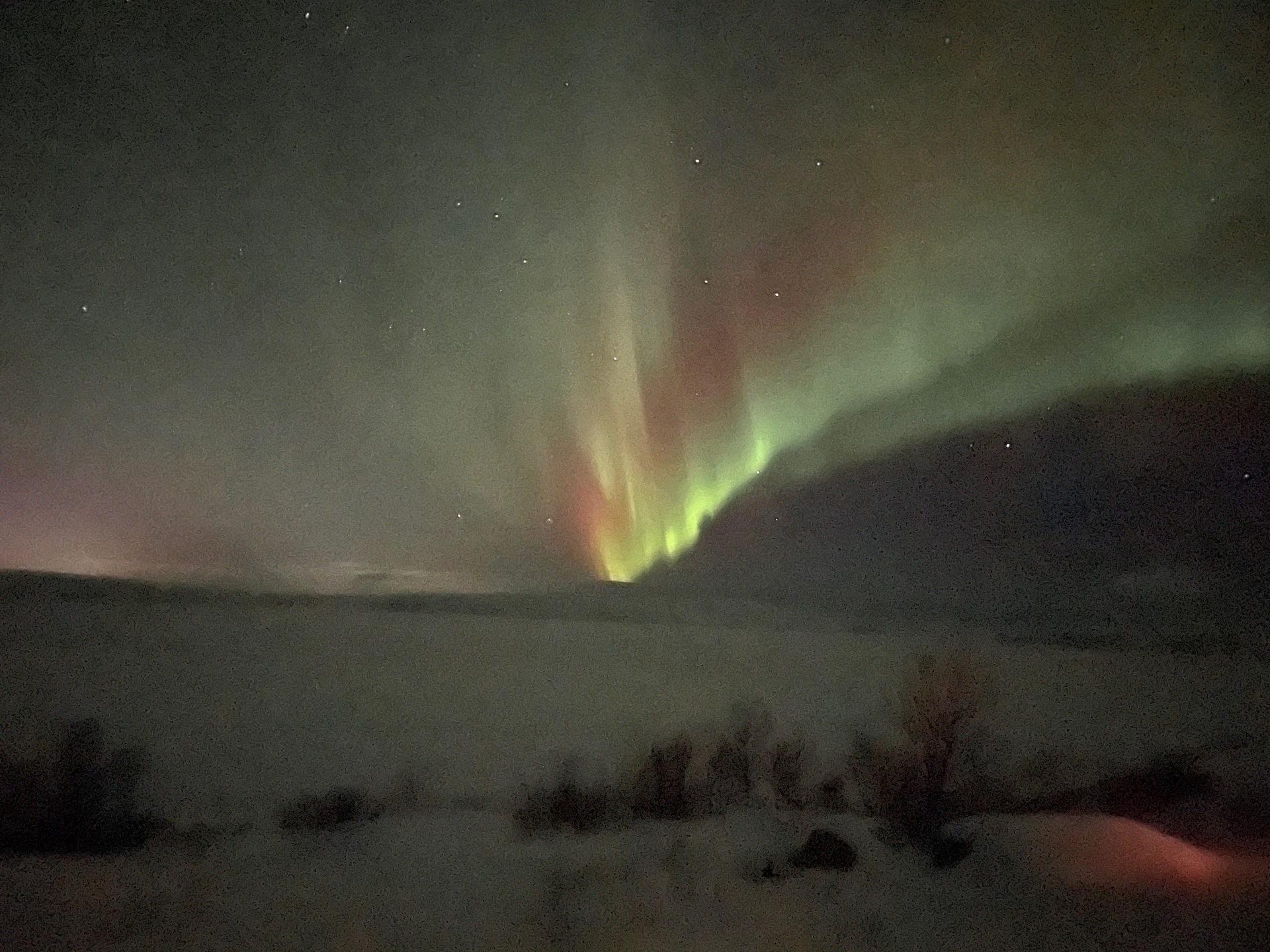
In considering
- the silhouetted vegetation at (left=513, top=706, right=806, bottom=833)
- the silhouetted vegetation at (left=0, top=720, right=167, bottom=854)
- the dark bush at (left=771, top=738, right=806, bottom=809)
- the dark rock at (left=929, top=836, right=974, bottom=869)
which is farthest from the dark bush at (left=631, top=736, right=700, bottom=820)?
the silhouetted vegetation at (left=0, top=720, right=167, bottom=854)

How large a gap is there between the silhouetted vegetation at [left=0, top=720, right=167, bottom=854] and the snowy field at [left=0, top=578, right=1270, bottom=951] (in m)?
0.02

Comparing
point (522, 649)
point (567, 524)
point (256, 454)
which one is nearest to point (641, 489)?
point (567, 524)

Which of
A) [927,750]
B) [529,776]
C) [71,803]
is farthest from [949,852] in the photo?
[71,803]

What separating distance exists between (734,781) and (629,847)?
0.19 metres

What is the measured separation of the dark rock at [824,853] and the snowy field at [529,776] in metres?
0.01

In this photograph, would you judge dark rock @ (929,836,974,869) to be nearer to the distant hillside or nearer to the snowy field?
the snowy field

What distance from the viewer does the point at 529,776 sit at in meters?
1.52

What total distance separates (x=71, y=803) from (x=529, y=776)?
0.64m

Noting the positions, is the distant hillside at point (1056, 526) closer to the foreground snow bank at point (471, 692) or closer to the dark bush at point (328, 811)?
the foreground snow bank at point (471, 692)

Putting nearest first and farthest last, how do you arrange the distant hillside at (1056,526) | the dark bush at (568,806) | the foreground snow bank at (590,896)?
the foreground snow bank at (590,896), the dark bush at (568,806), the distant hillside at (1056,526)

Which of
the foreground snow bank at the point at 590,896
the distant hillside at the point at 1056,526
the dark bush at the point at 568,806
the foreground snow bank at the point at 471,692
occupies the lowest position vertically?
the foreground snow bank at the point at 590,896

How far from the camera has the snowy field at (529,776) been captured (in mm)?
1431

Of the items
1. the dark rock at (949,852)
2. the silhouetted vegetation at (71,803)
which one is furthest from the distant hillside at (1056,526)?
the silhouetted vegetation at (71,803)

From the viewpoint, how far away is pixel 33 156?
1436mm
